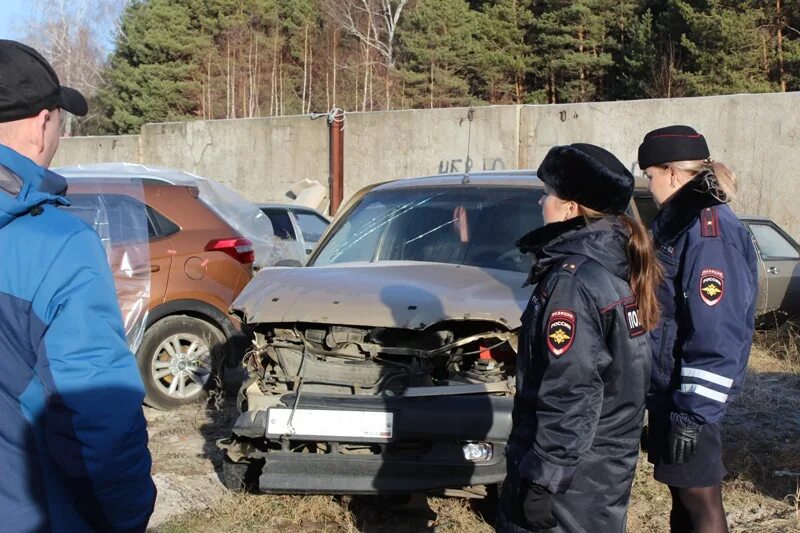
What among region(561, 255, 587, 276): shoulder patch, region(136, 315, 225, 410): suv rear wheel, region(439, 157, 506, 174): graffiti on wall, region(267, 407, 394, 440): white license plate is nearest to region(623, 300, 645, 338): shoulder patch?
region(561, 255, 587, 276): shoulder patch

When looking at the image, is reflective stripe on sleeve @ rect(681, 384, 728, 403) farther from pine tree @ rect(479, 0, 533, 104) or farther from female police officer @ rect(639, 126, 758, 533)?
pine tree @ rect(479, 0, 533, 104)

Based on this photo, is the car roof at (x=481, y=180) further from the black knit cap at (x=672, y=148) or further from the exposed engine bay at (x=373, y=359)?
the black knit cap at (x=672, y=148)

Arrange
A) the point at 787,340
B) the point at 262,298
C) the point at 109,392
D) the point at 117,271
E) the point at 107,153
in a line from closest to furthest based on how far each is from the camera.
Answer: the point at 109,392 → the point at 262,298 → the point at 117,271 → the point at 787,340 → the point at 107,153

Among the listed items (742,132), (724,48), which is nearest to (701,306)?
(742,132)

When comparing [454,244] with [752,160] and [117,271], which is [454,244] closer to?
[117,271]

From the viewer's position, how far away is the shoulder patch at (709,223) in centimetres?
303

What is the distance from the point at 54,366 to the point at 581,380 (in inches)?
53.4

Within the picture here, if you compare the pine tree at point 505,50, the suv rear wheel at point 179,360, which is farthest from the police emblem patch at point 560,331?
the pine tree at point 505,50

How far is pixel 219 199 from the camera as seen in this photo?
24.5 feet

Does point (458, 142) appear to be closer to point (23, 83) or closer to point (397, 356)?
point (397, 356)

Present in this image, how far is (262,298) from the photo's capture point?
4656 mm

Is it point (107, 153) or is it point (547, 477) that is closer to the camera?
point (547, 477)

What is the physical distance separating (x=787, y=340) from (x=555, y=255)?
24.8 feet

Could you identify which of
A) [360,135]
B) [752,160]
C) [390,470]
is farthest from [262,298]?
[360,135]
